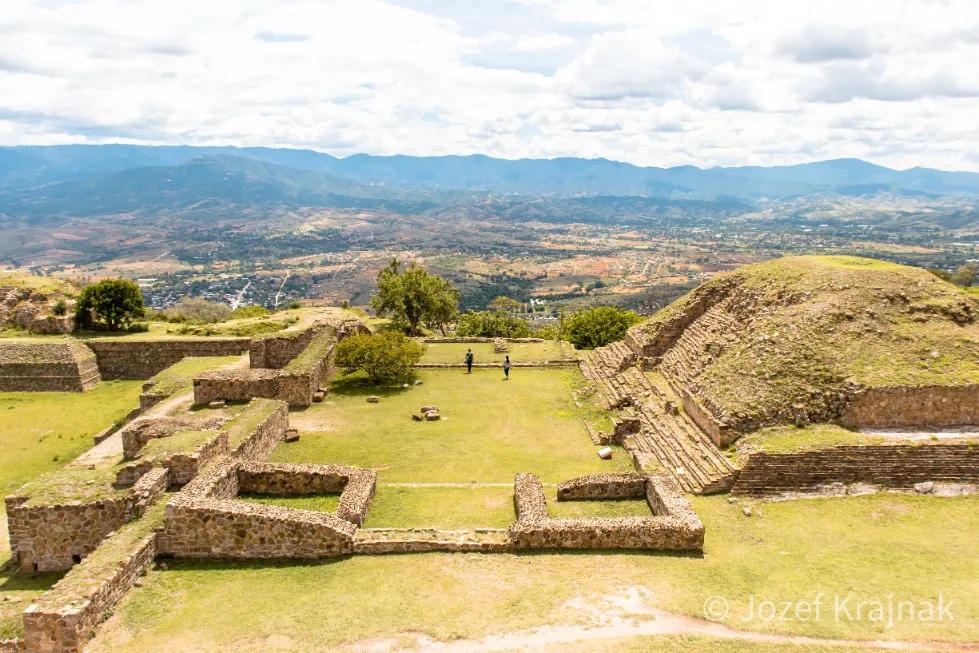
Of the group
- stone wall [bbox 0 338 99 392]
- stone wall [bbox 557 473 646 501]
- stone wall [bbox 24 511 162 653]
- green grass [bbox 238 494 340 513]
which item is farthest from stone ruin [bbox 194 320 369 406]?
stone wall [bbox 557 473 646 501]

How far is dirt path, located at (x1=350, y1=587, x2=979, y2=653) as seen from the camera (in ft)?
31.4

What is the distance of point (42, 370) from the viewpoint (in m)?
30.0

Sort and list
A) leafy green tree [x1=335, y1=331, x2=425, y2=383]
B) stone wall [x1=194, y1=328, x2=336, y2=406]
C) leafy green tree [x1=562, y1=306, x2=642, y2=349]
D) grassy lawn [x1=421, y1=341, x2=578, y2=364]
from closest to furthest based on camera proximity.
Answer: stone wall [x1=194, y1=328, x2=336, y2=406]
leafy green tree [x1=335, y1=331, x2=425, y2=383]
grassy lawn [x1=421, y1=341, x2=578, y2=364]
leafy green tree [x1=562, y1=306, x2=642, y2=349]

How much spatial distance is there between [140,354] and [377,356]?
15895 mm

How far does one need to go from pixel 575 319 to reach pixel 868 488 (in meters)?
24.6

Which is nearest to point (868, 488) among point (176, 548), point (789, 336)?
point (789, 336)

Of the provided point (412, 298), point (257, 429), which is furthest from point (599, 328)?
point (257, 429)

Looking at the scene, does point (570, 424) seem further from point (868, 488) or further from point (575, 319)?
point (575, 319)

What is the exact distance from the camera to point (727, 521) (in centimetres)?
1395

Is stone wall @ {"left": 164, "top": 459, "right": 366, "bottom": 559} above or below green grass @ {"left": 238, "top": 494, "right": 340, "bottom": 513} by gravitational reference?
above

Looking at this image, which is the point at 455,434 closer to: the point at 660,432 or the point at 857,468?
the point at 660,432

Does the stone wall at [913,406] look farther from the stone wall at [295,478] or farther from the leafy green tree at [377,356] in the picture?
the leafy green tree at [377,356]

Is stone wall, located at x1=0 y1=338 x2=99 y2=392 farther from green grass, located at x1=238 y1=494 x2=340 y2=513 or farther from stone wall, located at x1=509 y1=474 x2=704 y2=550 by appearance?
stone wall, located at x1=509 y1=474 x2=704 y2=550

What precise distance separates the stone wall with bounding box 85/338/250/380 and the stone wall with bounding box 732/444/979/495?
2848cm
